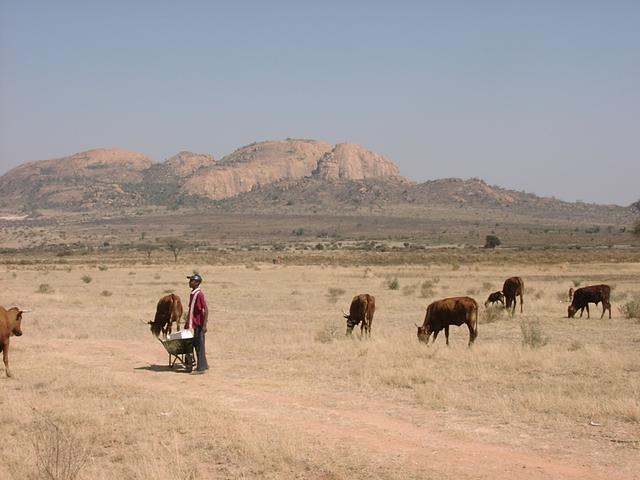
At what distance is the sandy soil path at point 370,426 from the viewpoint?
8.60m

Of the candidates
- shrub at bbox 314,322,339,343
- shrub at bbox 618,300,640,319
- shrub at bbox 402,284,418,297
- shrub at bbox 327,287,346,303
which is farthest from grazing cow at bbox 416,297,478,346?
shrub at bbox 402,284,418,297

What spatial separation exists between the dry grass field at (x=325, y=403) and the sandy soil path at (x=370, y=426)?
34 millimetres

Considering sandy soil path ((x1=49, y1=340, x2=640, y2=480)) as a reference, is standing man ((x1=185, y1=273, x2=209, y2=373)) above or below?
above

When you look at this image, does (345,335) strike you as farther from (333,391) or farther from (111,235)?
(111,235)

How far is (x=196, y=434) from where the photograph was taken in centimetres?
1027

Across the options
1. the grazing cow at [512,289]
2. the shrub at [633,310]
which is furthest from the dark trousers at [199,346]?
the shrub at [633,310]

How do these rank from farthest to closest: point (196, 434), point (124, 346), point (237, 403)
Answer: point (124, 346) → point (237, 403) → point (196, 434)

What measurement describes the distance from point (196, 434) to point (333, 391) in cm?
364

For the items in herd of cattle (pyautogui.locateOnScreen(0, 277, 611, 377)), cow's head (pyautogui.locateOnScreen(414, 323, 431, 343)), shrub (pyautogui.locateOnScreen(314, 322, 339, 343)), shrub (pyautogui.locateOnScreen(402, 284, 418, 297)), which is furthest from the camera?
shrub (pyautogui.locateOnScreen(402, 284, 418, 297))

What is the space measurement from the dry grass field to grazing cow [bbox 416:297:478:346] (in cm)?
46

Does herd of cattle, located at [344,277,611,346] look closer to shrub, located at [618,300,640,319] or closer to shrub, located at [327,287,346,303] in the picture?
shrub, located at [618,300,640,319]

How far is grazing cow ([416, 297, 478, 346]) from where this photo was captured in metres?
17.9

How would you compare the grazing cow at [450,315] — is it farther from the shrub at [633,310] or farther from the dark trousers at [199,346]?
the shrub at [633,310]

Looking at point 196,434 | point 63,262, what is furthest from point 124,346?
point 63,262
